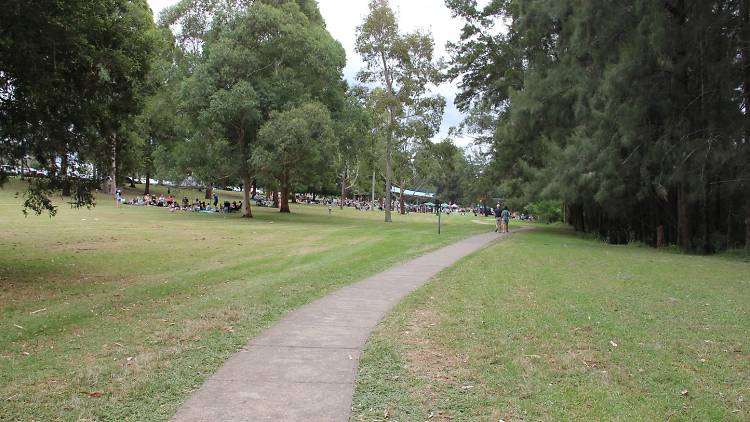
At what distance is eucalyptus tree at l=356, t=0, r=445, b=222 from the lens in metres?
39.5

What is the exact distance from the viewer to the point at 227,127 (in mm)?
34688

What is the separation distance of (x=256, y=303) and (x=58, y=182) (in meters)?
6.09

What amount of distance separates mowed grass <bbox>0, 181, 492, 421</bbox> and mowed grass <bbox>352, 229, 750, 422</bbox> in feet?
5.75

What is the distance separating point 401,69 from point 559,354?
36.4 m

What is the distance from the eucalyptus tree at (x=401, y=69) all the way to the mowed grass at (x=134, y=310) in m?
22.9

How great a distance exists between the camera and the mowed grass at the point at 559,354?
14.6ft

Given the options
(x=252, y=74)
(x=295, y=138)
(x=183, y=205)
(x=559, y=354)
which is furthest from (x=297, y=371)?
(x=183, y=205)

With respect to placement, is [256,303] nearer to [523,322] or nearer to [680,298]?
[523,322]

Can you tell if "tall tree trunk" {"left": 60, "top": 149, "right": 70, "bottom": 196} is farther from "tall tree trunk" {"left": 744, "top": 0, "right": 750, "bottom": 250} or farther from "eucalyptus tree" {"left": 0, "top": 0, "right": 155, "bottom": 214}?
"tall tree trunk" {"left": 744, "top": 0, "right": 750, "bottom": 250}

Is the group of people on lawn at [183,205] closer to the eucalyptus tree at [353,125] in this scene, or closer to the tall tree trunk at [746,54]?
the eucalyptus tree at [353,125]

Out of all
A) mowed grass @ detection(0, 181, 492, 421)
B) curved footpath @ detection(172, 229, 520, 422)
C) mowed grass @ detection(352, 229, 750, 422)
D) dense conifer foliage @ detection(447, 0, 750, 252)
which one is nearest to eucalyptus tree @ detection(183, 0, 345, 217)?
dense conifer foliage @ detection(447, 0, 750, 252)

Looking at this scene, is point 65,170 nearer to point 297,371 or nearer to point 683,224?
point 297,371

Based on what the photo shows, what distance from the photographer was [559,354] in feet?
19.4

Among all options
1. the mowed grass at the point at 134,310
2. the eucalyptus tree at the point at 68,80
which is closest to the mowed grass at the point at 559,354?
the mowed grass at the point at 134,310
